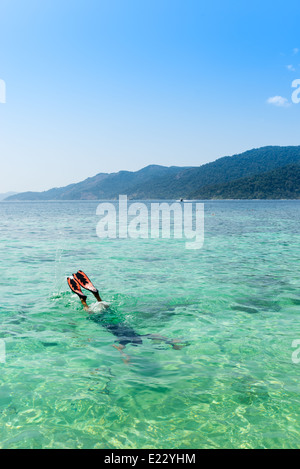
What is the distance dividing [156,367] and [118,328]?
2.48 m

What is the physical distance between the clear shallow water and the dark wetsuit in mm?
189

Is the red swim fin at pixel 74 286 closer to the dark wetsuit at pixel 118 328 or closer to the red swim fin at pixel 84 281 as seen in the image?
the red swim fin at pixel 84 281

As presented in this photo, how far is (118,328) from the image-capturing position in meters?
9.34

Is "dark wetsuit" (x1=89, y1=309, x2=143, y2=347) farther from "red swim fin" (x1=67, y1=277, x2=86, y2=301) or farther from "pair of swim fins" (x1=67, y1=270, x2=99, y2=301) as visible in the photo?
"red swim fin" (x1=67, y1=277, x2=86, y2=301)

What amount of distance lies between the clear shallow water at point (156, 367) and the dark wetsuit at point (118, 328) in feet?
0.62

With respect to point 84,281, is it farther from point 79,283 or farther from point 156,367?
point 156,367

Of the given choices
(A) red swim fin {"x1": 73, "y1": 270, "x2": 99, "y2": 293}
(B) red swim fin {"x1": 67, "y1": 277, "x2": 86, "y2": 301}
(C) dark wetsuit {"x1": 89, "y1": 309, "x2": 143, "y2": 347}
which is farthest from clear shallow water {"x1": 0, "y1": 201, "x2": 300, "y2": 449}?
(A) red swim fin {"x1": 73, "y1": 270, "x2": 99, "y2": 293}

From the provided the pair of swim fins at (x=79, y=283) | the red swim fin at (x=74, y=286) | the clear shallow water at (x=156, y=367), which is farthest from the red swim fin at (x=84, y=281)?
the clear shallow water at (x=156, y=367)

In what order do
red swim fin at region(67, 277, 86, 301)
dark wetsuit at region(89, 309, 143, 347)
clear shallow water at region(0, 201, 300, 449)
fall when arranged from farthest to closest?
red swim fin at region(67, 277, 86, 301) → dark wetsuit at region(89, 309, 143, 347) → clear shallow water at region(0, 201, 300, 449)

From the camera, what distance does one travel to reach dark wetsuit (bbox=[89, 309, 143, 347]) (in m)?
8.51

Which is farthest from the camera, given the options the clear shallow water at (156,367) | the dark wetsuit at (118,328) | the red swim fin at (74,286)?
the red swim fin at (74,286)

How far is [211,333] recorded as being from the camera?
9.03 m

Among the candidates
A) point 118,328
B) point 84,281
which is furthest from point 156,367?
point 84,281

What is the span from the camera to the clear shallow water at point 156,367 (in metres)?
5.21
